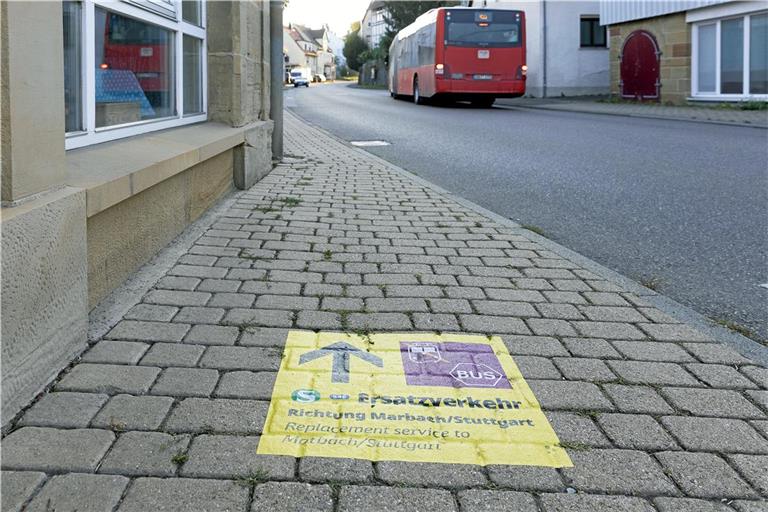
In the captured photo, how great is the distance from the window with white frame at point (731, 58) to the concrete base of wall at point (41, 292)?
21978 millimetres

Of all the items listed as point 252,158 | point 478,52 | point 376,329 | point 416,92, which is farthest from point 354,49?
point 376,329

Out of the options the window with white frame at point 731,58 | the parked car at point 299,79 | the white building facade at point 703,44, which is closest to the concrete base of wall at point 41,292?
the white building facade at point 703,44

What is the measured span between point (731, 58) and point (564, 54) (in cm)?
1059

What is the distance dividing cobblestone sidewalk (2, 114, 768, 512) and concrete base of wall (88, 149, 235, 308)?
0.20m

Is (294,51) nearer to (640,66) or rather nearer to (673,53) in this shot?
(640,66)

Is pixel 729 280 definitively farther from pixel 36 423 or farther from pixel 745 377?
pixel 36 423

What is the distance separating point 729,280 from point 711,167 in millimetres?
5262

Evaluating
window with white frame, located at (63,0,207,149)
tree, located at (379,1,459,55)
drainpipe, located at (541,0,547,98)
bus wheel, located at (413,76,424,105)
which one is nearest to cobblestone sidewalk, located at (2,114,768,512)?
window with white frame, located at (63,0,207,149)

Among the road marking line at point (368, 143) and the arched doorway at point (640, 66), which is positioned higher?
the arched doorway at point (640, 66)

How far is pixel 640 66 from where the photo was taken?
1032 inches

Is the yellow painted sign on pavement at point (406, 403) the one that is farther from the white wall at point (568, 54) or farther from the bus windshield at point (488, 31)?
the white wall at point (568, 54)

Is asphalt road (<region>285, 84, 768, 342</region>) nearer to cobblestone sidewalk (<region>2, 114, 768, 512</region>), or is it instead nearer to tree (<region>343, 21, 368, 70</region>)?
cobblestone sidewalk (<region>2, 114, 768, 512</region>)

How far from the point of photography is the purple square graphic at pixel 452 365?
Answer: 3.09 meters

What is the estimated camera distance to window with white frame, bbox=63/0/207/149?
421cm
